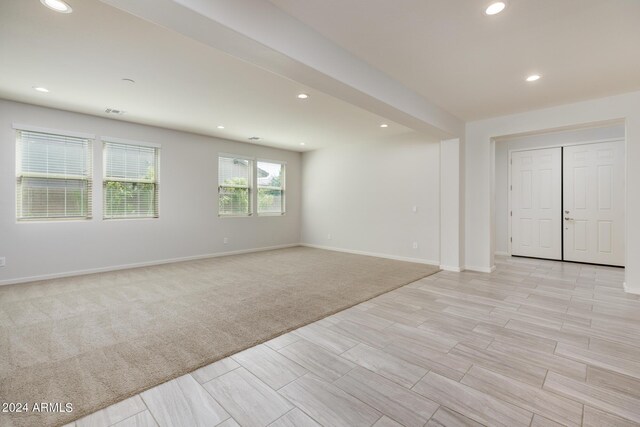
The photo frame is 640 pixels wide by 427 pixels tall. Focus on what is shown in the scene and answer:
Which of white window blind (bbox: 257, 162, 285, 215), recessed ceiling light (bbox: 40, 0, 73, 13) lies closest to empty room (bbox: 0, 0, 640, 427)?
recessed ceiling light (bbox: 40, 0, 73, 13)

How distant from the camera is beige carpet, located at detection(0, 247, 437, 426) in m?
1.92

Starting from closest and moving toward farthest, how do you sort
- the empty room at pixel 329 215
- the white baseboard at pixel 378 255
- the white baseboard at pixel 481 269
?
1. the empty room at pixel 329 215
2. the white baseboard at pixel 481 269
3. the white baseboard at pixel 378 255

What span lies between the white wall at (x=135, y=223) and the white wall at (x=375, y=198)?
1.07 meters

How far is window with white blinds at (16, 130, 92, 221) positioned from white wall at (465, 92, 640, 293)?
21.2 ft

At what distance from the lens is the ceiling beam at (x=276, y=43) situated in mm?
1753

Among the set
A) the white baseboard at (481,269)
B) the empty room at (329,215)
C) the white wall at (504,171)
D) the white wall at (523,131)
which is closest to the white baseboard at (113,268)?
the empty room at (329,215)

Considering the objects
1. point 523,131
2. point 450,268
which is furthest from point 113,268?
point 523,131

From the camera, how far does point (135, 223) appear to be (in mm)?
5277

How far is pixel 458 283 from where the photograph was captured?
429 centimetres

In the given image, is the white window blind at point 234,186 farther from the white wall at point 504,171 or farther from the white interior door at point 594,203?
the white interior door at point 594,203

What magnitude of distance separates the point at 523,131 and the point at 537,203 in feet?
7.34

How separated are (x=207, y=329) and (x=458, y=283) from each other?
135 inches

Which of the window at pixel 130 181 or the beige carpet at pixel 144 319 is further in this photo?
the window at pixel 130 181

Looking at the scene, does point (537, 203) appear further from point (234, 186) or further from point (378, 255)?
point (234, 186)
